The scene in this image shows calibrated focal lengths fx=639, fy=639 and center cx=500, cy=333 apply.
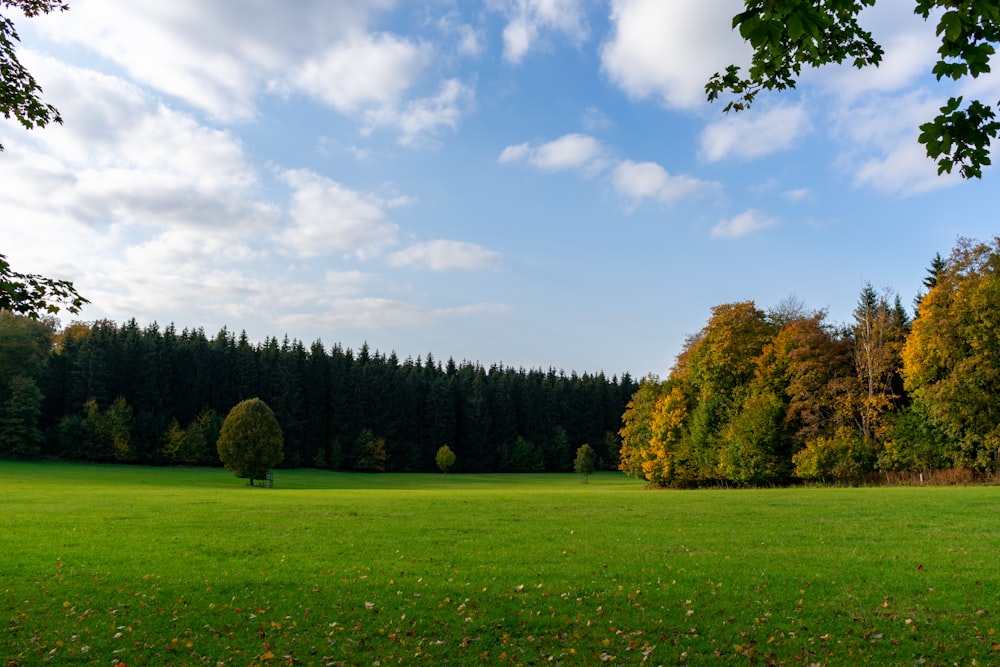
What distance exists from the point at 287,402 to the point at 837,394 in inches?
2788

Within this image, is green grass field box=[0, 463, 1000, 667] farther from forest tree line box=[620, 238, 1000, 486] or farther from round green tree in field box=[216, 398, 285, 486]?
round green tree in field box=[216, 398, 285, 486]

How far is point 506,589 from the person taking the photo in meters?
A: 11.1

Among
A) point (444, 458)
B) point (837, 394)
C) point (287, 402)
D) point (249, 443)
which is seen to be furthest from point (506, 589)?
point (287, 402)

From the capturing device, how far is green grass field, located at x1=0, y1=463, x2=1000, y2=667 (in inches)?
327

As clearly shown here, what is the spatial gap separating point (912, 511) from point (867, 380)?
2848 centimetres

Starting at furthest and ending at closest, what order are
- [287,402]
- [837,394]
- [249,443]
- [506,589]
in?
[287,402], [249,443], [837,394], [506,589]

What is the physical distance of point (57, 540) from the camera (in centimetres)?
1641

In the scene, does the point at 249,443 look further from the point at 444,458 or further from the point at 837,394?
the point at 837,394

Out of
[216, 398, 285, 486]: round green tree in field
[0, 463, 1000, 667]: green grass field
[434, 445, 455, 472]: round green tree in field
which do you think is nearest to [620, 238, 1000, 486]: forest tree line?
[0, 463, 1000, 667]: green grass field

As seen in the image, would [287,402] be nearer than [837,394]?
No

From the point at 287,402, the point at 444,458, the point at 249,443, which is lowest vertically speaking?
the point at 444,458

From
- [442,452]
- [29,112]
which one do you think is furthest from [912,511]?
[442,452]

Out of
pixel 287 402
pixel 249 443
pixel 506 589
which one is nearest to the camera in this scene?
pixel 506 589

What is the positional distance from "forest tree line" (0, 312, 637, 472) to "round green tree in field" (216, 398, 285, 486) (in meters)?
26.3
